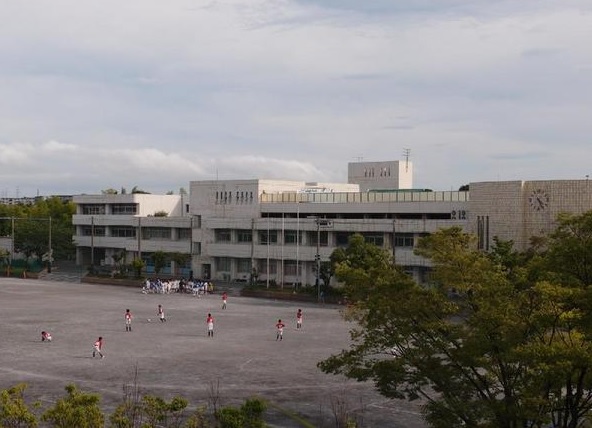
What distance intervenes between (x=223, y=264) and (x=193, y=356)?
53.9 metres

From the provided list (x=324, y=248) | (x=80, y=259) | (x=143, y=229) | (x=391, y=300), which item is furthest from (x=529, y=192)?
(x=80, y=259)

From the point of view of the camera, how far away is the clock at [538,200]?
7038cm

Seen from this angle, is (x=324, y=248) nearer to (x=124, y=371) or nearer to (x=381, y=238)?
(x=381, y=238)

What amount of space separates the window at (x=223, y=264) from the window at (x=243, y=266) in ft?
4.60

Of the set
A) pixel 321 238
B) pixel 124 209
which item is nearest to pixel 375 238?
pixel 321 238

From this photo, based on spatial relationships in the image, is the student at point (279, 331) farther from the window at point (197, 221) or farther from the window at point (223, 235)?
the window at point (197, 221)

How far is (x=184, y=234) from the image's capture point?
343 feet

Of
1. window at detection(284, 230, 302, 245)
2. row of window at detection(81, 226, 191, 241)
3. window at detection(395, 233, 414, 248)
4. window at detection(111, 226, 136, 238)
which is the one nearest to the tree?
window at detection(395, 233, 414, 248)

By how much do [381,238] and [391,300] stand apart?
5853 cm

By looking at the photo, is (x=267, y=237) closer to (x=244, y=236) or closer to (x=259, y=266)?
(x=259, y=266)

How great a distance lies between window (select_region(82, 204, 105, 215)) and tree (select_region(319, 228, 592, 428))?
→ 9361 cm

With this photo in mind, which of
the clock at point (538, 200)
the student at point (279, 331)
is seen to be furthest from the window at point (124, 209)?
the student at point (279, 331)

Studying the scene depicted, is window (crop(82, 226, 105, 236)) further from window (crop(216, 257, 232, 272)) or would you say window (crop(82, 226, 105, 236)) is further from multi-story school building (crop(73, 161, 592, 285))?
window (crop(216, 257, 232, 272))

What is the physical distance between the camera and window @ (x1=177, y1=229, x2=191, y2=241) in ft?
341
